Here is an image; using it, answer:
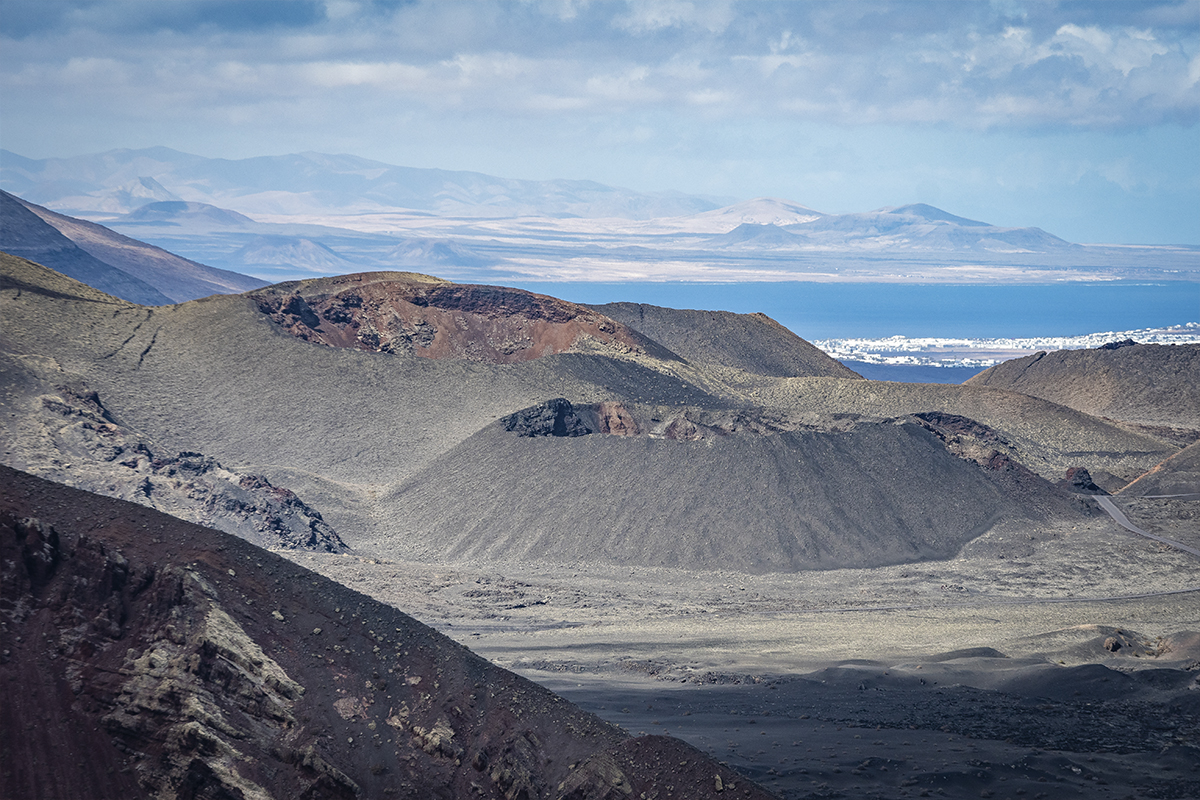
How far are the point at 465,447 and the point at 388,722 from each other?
32405 mm

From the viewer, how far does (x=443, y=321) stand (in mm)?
71125

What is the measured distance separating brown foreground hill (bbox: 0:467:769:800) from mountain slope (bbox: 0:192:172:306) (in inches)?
5506

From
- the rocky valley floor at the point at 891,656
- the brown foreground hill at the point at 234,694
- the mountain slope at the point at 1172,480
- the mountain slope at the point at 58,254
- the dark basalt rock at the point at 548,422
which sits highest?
the mountain slope at the point at 58,254

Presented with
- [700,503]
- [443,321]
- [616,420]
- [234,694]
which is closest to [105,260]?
[443,321]

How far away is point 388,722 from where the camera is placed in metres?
16.3

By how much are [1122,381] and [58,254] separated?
13068cm

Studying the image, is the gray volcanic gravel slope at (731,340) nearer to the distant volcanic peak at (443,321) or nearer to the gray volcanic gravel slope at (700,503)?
the distant volcanic peak at (443,321)

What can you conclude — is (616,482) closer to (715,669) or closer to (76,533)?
(715,669)

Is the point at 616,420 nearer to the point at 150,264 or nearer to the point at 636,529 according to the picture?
the point at 636,529

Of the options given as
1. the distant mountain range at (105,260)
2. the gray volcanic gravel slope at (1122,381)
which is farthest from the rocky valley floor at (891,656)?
the distant mountain range at (105,260)

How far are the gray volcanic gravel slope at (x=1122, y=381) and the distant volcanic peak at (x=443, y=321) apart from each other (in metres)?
39.4

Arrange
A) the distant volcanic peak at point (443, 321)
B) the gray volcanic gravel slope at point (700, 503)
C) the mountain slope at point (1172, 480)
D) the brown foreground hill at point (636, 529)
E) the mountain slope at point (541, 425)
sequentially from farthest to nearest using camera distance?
the distant volcanic peak at point (443, 321) → the mountain slope at point (1172, 480) → the mountain slope at point (541, 425) → the gray volcanic gravel slope at point (700, 503) → the brown foreground hill at point (636, 529)

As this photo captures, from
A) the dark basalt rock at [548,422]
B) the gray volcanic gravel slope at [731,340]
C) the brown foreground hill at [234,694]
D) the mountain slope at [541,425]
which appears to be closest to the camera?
the brown foreground hill at [234,694]

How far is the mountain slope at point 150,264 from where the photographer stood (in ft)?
564
